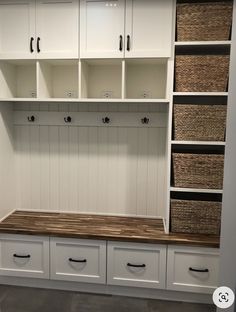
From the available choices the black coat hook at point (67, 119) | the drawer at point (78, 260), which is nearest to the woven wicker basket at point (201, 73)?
the black coat hook at point (67, 119)

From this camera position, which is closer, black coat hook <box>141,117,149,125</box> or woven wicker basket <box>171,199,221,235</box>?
woven wicker basket <box>171,199,221,235</box>

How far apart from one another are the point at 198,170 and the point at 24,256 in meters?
1.59

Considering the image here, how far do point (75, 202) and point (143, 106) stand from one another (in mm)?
1121

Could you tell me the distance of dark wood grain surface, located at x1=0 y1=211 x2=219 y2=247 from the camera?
2229 mm

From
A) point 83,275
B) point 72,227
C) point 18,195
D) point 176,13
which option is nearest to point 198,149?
point 176,13

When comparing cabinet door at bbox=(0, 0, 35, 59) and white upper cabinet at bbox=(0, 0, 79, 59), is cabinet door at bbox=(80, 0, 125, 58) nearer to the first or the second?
white upper cabinet at bbox=(0, 0, 79, 59)

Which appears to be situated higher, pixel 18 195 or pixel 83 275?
pixel 18 195

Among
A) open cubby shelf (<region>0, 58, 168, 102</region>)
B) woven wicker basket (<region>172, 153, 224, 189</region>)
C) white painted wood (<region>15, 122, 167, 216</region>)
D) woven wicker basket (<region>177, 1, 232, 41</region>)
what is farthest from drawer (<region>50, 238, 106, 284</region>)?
woven wicker basket (<region>177, 1, 232, 41</region>)

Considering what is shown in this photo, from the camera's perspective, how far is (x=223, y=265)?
56.6 inches

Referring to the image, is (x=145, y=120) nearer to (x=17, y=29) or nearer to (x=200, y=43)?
(x=200, y=43)

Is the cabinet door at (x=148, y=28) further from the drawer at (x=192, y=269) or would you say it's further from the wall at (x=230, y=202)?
the drawer at (x=192, y=269)

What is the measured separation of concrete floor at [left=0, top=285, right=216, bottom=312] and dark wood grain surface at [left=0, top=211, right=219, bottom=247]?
493 mm

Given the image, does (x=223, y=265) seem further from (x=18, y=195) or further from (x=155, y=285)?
(x=18, y=195)

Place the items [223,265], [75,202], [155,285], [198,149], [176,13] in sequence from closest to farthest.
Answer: [223,265] → [176,13] → [155,285] → [198,149] → [75,202]
